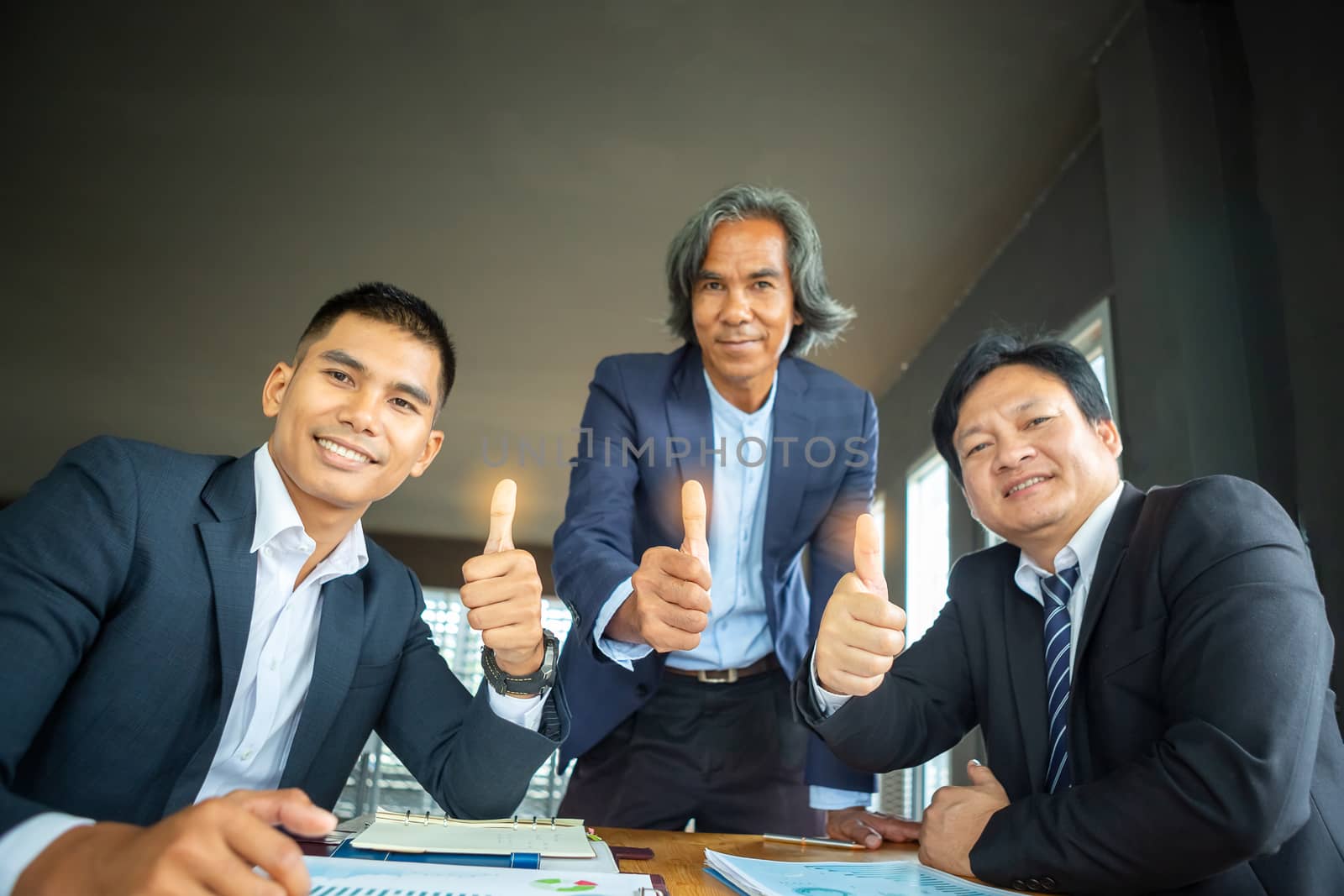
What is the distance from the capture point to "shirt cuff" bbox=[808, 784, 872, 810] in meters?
1.79

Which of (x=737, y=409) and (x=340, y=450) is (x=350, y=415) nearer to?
(x=340, y=450)

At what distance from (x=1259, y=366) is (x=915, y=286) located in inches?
102

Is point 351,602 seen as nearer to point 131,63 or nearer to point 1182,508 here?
point 1182,508

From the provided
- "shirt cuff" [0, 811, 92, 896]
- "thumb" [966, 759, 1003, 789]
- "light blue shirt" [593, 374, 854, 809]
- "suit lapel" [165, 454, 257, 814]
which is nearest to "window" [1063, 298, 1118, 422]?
"light blue shirt" [593, 374, 854, 809]

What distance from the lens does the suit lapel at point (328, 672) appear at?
1.34m

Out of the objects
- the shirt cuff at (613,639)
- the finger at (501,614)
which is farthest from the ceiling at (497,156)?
the finger at (501,614)

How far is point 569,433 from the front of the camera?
23.6 feet

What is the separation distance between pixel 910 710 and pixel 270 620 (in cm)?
105

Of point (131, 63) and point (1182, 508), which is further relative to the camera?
point (131, 63)

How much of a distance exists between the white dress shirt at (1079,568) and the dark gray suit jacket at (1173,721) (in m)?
0.03

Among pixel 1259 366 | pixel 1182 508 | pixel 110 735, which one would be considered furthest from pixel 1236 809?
pixel 1259 366

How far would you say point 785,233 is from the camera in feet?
7.33

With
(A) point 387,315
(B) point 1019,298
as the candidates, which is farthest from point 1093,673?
(B) point 1019,298

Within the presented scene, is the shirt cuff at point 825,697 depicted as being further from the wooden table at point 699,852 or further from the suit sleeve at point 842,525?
the suit sleeve at point 842,525
